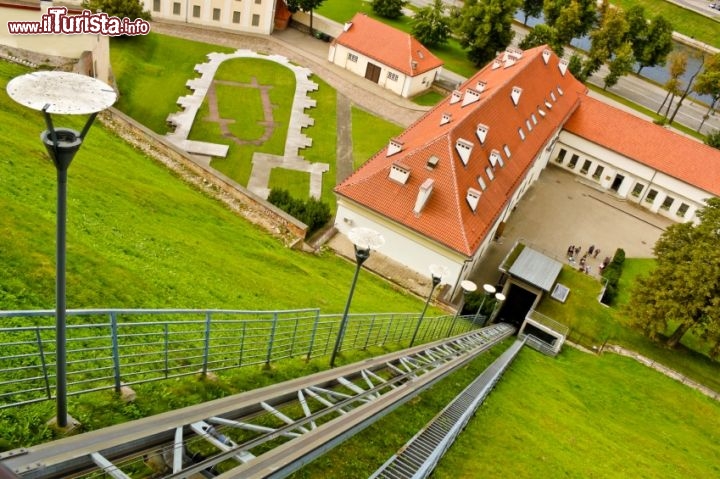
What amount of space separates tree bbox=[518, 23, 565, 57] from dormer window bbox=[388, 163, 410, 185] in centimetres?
3872

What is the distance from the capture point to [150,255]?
16625 mm

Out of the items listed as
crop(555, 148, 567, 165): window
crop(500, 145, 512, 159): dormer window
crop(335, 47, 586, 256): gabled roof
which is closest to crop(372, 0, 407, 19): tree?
crop(555, 148, 567, 165): window

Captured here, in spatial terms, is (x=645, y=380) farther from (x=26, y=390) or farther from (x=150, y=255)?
(x=26, y=390)

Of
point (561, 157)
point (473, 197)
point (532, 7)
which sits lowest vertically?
point (561, 157)

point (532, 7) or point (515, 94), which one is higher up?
point (532, 7)

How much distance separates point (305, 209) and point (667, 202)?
30.1m

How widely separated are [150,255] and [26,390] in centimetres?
916

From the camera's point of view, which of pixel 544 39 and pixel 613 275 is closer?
pixel 613 275

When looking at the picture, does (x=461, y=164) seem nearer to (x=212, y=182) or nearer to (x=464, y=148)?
(x=464, y=148)

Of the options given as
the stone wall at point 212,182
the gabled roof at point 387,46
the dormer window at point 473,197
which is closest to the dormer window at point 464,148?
the dormer window at point 473,197

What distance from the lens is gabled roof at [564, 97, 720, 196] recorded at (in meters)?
43.0

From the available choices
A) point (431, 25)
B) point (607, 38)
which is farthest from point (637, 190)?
point (431, 25)

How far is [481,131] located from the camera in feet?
104

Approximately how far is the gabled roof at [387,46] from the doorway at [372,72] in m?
0.76
